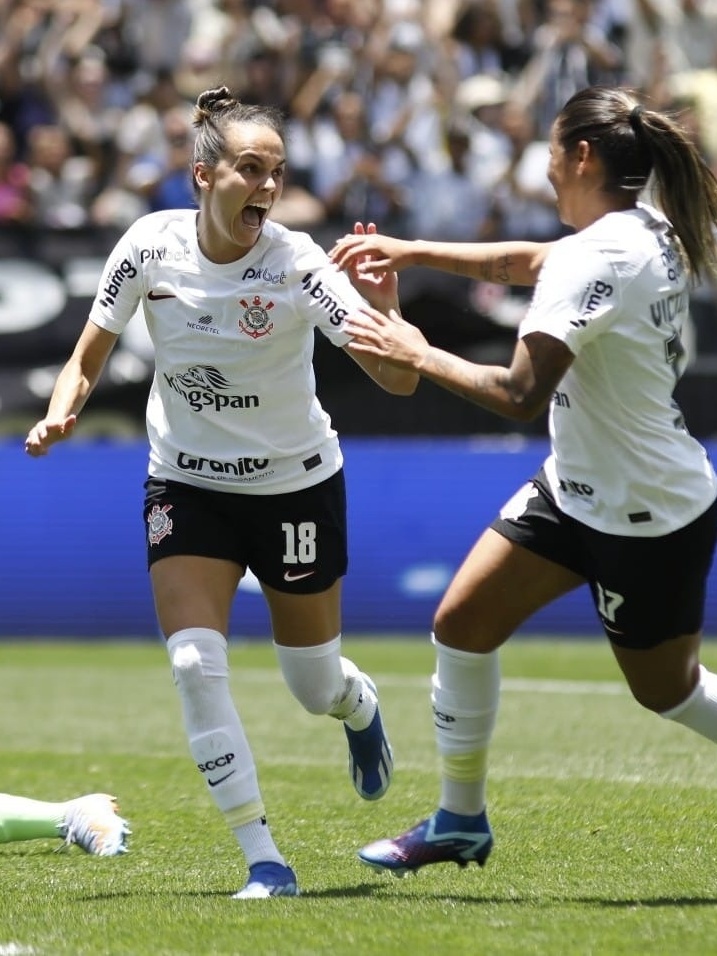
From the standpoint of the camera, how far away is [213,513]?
552 centimetres

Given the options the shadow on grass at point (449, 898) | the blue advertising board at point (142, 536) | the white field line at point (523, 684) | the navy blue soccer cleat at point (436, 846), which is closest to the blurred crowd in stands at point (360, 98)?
the blue advertising board at point (142, 536)

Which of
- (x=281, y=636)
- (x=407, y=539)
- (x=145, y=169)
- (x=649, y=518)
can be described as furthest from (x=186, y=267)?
(x=145, y=169)

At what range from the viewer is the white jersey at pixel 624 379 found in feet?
15.2

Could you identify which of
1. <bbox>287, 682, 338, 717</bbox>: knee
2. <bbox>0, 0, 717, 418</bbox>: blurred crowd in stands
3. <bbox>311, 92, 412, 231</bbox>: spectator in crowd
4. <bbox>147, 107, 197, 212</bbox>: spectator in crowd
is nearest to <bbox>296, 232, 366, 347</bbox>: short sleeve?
<bbox>287, 682, 338, 717</bbox>: knee

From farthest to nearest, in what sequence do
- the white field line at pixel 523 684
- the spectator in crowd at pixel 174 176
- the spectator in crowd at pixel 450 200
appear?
1. the spectator in crowd at pixel 450 200
2. the spectator in crowd at pixel 174 176
3. the white field line at pixel 523 684

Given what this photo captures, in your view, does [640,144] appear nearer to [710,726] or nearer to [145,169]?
[710,726]

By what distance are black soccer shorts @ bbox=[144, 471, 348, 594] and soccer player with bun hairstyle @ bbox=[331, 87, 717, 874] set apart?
2.25 ft

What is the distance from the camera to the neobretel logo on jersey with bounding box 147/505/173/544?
17.9 ft

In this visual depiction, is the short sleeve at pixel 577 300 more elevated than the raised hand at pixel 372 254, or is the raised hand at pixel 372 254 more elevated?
the short sleeve at pixel 577 300

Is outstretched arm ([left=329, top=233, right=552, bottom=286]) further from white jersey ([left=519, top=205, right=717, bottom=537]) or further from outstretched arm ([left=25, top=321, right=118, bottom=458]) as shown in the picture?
outstretched arm ([left=25, top=321, right=118, bottom=458])

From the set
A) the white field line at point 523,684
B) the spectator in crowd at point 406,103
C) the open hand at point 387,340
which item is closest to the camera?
the open hand at point 387,340

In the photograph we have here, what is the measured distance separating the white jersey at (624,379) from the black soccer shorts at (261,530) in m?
1.02

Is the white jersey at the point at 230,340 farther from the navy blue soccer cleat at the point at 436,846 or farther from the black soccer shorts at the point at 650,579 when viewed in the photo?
the navy blue soccer cleat at the point at 436,846

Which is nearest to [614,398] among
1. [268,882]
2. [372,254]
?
[372,254]
